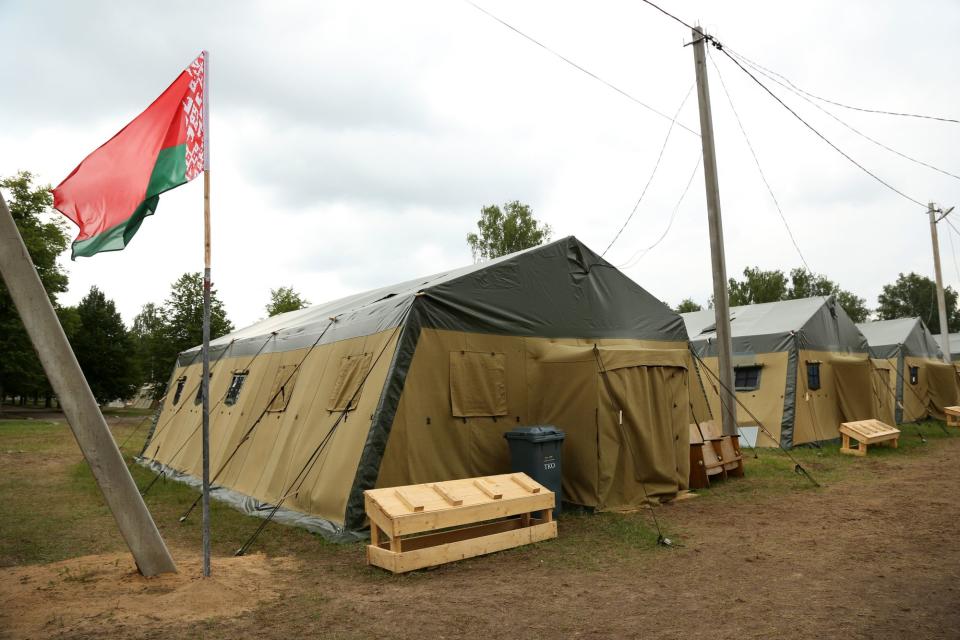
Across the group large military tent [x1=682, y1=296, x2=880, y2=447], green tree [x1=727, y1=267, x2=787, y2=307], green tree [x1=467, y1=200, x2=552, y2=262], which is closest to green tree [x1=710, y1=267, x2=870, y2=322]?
green tree [x1=727, y1=267, x2=787, y2=307]

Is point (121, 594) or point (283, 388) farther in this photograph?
point (283, 388)

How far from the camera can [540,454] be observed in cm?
753

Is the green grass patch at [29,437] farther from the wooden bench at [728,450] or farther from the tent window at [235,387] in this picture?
the wooden bench at [728,450]

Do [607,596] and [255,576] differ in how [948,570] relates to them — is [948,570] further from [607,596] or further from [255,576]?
[255,576]

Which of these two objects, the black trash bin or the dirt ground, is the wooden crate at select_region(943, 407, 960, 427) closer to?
the dirt ground

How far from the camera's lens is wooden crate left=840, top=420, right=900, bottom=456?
13.3 metres

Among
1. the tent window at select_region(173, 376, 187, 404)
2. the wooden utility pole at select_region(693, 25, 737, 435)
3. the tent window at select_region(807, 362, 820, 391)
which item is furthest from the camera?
the tent window at select_region(173, 376, 187, 404)

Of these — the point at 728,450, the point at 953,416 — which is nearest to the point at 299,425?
the point at 728,450

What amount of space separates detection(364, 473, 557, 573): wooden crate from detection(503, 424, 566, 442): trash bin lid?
0.63 metres

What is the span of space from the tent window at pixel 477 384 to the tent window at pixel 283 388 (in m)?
2.99

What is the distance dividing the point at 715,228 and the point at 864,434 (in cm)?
624

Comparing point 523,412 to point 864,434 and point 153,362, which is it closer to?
point 864,434

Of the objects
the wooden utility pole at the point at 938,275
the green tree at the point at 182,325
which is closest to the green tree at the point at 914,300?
the wooden utility pole at the point at 938,275

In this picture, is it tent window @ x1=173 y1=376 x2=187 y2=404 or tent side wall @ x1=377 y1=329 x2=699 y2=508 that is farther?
tent window @ x1=173 y1=376 x2=187 y2=404
